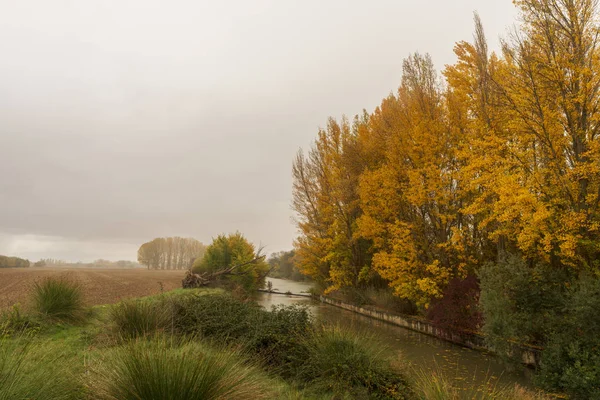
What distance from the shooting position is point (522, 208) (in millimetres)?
9312

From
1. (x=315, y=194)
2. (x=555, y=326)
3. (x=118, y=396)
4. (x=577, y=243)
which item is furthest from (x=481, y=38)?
(x=118, y=396)

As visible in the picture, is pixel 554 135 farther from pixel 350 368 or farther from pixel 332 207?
pixel 332 207

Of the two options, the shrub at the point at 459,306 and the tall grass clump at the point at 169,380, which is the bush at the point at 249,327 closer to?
the tall grass clump at the point at 169,380

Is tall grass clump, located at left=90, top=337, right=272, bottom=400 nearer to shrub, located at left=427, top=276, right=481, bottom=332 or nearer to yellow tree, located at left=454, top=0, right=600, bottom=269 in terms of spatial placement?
yellow tree, located at left=454, top=0, right=600, bottom=269

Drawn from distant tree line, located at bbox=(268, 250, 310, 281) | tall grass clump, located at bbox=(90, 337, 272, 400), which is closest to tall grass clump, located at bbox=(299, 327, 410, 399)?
tall grass clump, located at bbox=(90, 337, 272, 400)

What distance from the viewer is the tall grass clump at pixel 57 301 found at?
998 cm

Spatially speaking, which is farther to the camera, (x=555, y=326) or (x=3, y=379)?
(x=555, y=326)

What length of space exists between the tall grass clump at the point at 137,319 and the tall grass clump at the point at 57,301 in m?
2.73

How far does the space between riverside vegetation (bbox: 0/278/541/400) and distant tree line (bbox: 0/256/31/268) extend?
57058mm

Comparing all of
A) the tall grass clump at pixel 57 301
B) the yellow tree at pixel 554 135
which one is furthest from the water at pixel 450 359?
the tall grass clump at pixel 57 301

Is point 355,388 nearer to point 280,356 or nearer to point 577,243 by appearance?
point 280,356

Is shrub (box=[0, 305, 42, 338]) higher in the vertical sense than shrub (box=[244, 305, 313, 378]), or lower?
higher

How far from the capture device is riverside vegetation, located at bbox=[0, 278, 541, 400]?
351 cm

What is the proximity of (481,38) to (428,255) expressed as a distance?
385 inches
